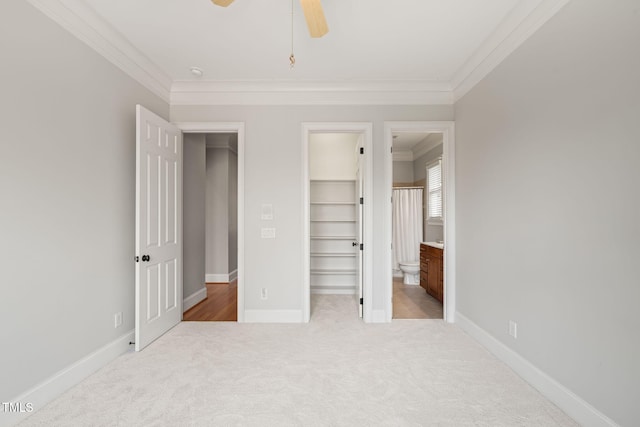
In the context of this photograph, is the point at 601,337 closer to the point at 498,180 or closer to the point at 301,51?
the point at 498,180

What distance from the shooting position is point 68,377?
2090mm

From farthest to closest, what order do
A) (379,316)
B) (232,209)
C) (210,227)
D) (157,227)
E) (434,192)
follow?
(232,209), (210,227), (434,192), (379,316), (157,227)

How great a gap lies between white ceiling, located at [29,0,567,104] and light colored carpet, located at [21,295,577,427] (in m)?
2.73

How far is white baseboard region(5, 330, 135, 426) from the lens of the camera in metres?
1.78

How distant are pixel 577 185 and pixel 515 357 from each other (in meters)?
1.48

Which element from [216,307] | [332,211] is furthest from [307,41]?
[216,307]

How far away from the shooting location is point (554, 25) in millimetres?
1959

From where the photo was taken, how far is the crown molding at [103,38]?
2041 millimetres

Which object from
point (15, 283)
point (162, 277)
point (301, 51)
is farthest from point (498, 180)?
point (15, 283)

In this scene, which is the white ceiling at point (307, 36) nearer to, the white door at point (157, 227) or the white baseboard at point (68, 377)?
the white door at point (157, 227)

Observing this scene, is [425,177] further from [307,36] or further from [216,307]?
[216,307]

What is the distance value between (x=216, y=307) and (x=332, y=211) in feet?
7.77

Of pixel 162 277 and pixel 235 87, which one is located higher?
pixel 235 87

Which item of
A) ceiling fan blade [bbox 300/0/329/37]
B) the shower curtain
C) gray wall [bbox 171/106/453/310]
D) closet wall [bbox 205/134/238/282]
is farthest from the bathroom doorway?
ceiling fan blade [bbox 300/0/329/37]
